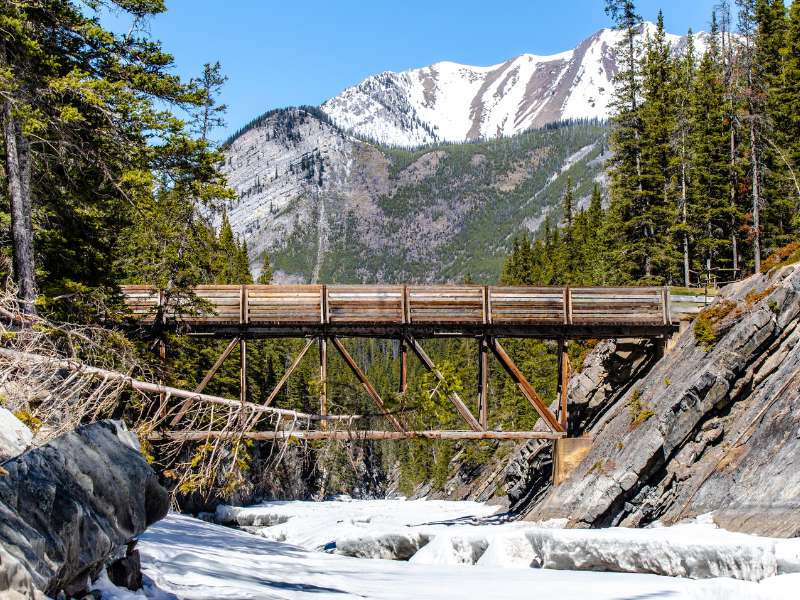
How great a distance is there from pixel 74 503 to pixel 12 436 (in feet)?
5.04

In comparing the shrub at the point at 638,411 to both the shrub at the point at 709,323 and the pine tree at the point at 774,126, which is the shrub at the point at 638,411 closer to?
the shrub at the point at 709,323

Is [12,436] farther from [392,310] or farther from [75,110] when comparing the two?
[392,310]

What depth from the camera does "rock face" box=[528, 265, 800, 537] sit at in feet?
62.6

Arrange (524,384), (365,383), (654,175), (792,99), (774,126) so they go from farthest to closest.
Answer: (792,99), (774,126), (654,175), (524,384), (365,383)

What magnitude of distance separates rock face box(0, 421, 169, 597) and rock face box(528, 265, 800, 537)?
567 inches

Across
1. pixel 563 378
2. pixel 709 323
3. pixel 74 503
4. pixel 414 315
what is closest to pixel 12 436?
pixel 74 503

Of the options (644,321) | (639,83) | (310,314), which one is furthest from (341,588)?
(639,83)

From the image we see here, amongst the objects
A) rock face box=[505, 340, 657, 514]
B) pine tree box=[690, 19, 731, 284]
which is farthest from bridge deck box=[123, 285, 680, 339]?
pine tree box=[690, 19, 731, 284]

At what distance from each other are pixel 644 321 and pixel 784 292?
5147 millimetres

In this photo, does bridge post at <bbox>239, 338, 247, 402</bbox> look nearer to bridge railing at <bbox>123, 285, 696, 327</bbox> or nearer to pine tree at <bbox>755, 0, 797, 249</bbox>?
bridge railing at <bbox>123, 285, 696, 327</bbox>

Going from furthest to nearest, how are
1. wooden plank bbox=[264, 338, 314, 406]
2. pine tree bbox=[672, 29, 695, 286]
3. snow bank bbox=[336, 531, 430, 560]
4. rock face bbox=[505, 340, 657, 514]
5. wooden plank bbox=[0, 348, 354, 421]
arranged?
pine tree bbox=[672, 29, 695, 286]
rock face bbox=[505, 340, 657, 514]
snow bank bbox=[336, 531, 430, 560]
wooden plank bbox=[264, 338, 314, 406]
wooden plank bbox=[0, 348, 354, 421]

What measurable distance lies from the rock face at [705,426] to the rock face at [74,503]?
14.4 metres

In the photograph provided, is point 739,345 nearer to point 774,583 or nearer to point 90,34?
point 774,583

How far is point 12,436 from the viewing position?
7.23 m
